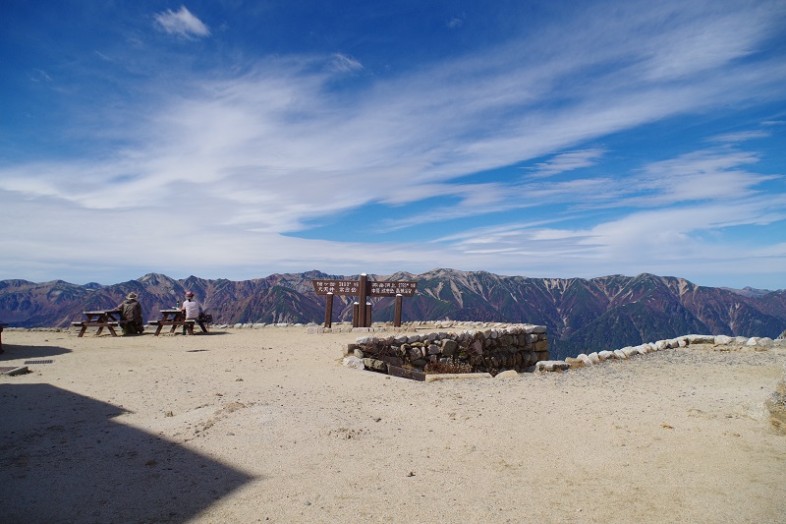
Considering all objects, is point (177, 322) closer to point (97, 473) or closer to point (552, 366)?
point (552, 366)

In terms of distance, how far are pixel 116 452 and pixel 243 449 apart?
1536 mm

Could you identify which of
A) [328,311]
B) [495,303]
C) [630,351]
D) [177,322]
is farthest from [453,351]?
[495,303]

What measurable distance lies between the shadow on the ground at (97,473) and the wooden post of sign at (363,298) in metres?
15.5

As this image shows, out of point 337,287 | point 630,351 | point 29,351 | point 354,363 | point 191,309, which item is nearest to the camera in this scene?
point 354,363

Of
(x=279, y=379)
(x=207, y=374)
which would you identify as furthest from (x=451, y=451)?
(x=207, y=374)

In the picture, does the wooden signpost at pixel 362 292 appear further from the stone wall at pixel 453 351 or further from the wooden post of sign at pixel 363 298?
the stone wall at pixel 453 351

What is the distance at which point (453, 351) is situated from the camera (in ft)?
49.2

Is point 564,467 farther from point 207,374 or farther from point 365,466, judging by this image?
point 207,374

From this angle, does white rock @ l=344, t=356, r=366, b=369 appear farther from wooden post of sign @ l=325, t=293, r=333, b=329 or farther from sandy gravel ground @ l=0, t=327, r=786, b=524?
wooden post of sign @ l=325, t=293, r=333, b=329

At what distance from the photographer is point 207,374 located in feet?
34.9

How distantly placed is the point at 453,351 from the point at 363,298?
8.44 meters

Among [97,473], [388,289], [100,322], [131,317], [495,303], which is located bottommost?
[97,473]

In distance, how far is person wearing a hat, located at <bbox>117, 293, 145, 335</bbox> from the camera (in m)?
18.1

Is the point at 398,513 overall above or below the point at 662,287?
below
